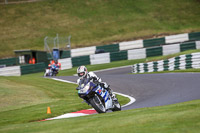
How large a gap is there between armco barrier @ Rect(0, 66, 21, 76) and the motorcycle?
2155 cm

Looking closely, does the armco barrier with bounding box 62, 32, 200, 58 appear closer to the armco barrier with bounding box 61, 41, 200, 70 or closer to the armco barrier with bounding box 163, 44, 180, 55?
the armco barrier with bounding box 61, 41, 200, 70

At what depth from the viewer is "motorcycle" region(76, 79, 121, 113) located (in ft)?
32.0

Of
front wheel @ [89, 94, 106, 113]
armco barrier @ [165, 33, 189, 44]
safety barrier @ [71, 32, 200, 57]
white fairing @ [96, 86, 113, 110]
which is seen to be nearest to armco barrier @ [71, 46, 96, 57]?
safety barrier @ [71, 32, 200, 57]

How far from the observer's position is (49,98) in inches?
588

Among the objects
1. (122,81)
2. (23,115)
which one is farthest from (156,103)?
(122,81)

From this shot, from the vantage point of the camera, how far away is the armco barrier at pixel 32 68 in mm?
31098

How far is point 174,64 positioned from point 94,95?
36.3 feet

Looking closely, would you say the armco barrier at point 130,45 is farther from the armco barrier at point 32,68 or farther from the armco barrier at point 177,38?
the armco barrier at point 32,68

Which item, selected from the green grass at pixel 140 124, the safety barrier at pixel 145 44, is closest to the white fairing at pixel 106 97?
the green grass at pixel 140 124

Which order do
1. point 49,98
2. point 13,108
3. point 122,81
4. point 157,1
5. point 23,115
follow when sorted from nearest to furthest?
1. point 23,115
2. point 13,108
3. point 49,98
4. point 122,81
5. point 157,1

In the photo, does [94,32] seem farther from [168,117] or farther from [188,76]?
[168,117]

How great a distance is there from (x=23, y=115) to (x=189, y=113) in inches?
231

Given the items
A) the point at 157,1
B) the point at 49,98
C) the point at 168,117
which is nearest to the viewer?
the point at 168,117

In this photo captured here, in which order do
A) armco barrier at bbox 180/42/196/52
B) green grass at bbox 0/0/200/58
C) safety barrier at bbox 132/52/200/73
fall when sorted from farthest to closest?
green grass at bbox 0/0/200/58
armco barrier at bbox 180/42/196/52
safety barrier at bbox 132/52/200/73
